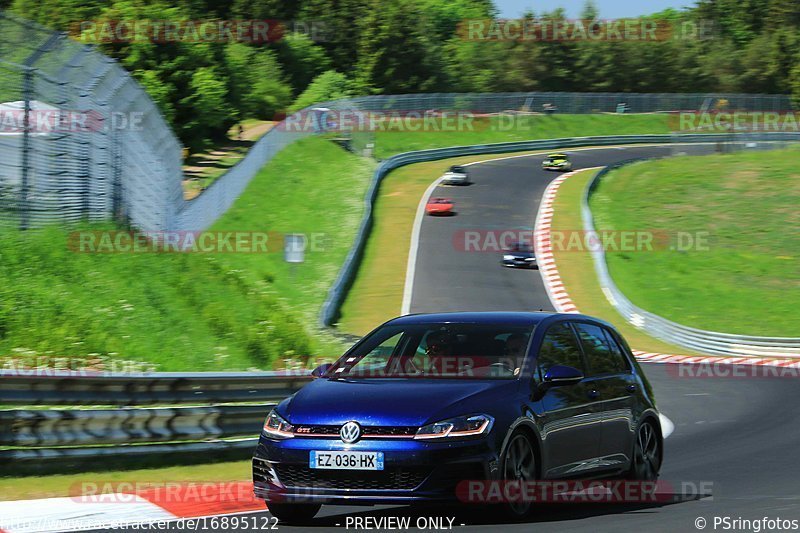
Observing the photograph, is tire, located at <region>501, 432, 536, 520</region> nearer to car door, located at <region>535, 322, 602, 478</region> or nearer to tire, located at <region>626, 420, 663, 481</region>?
car door, located at <region>535, 322, 602, 478</region>

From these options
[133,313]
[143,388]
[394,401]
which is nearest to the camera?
[394,401]

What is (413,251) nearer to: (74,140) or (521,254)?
(521,254)

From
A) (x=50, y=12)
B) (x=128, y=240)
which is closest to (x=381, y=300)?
(x=128, y=240)

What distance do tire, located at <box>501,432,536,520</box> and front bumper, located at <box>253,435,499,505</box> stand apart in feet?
0.63

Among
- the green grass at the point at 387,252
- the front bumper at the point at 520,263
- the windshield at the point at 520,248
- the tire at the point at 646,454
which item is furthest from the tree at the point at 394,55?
the tire at the point at 646,454

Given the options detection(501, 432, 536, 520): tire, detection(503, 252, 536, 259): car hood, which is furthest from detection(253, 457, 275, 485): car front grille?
detection(503, 252, 536, 259): car hood

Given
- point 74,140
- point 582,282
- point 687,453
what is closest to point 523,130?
point 582,282

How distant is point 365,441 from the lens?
750cm

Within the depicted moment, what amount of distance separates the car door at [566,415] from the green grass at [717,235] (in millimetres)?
27408

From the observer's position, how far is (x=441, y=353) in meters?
8.64

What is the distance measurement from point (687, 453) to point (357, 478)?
20.9 feet

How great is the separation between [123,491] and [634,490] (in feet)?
12.7

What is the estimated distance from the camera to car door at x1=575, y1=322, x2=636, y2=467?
9039 mm

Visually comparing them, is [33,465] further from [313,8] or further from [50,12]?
[313,8]
